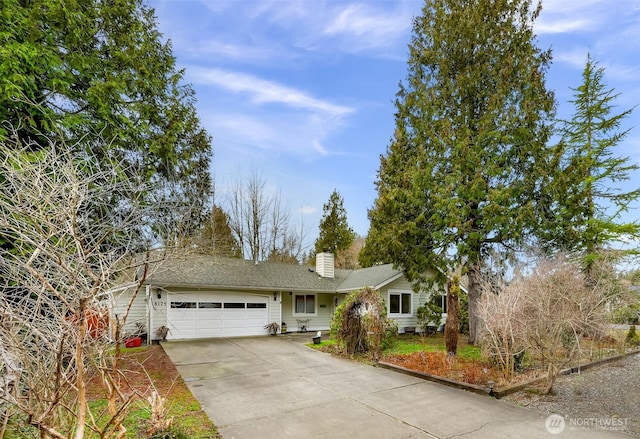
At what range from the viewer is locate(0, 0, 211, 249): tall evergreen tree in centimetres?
685

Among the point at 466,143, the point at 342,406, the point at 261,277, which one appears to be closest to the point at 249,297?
the point at 261,277

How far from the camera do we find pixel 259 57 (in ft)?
38.8

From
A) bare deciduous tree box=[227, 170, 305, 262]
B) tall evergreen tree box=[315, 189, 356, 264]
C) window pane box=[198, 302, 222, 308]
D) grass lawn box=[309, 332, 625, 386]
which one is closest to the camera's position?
grass lawn box=[309, 332, 625, 386]

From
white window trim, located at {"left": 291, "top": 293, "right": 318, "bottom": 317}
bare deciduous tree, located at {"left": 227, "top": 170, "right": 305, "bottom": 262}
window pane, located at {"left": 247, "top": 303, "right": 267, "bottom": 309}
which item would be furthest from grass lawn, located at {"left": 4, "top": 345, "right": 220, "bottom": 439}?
bare deciduous tree, located at {"left": 227, "top": 170, "right": 305, "bottom": 262}

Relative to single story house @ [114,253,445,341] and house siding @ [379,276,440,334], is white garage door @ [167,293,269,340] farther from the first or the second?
house siding @ [379,276,440,334]

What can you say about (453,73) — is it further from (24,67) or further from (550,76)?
(24,67)

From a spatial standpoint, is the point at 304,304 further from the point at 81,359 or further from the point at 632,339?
the point at 81,359

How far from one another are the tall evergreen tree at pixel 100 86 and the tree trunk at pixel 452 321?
317 inches

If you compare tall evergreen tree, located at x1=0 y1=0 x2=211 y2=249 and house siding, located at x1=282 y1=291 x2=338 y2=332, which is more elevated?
tall evergreen tree, located at x1=0 y1=0 x2=211 y2=249

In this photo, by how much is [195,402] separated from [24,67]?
25.5ft

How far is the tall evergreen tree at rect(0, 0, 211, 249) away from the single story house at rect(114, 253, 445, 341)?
4.79m

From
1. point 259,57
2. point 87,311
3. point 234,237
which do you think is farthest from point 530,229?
point 234,237

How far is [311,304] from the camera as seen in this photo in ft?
59.5

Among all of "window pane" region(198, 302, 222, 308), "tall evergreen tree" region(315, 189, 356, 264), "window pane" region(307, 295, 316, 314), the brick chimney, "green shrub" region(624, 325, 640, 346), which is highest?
"tall evergreen tree" region(315, 189, 356, 264)
